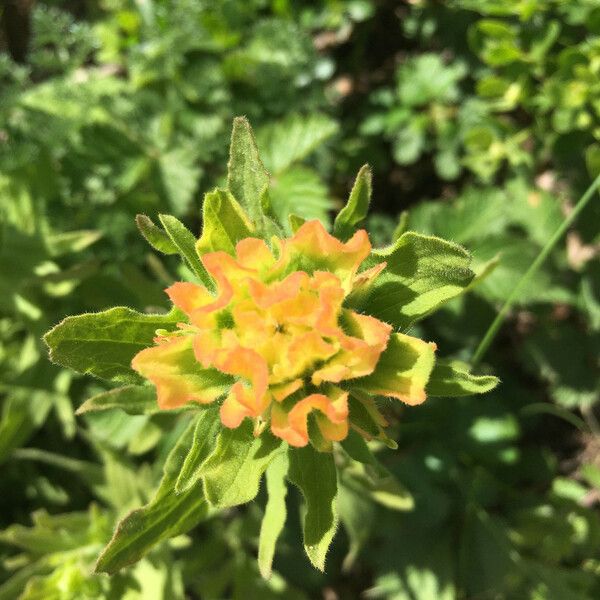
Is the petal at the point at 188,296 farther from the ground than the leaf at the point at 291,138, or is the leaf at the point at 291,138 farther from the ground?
the petal at the point at 188,296

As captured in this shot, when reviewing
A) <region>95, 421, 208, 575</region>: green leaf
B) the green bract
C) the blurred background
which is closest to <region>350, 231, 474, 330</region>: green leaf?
the green bract

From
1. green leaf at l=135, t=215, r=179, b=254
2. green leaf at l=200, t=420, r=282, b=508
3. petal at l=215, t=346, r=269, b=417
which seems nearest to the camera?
petal at l=215, t=346, r=269, b=417

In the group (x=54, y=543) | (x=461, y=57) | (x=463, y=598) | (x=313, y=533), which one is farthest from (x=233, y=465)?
(x=461, y=57)

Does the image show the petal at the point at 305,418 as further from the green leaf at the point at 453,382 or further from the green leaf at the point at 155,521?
the green leaf at the point at 155,521

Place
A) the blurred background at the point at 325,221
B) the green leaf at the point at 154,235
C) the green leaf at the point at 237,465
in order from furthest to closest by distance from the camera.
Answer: the blurred background at the point at 325,221, the green leaf at the point at 154,235, the green leaf at the point at 237,465

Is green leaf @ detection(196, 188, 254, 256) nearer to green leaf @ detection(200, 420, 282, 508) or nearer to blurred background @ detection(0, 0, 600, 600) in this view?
green leaf @ detection(200, 420, 282, 508)

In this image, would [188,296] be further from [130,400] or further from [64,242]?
[64,242]

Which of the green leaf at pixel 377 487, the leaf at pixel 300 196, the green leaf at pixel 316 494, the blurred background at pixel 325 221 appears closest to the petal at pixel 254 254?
the green leaf at pixel 316 494
